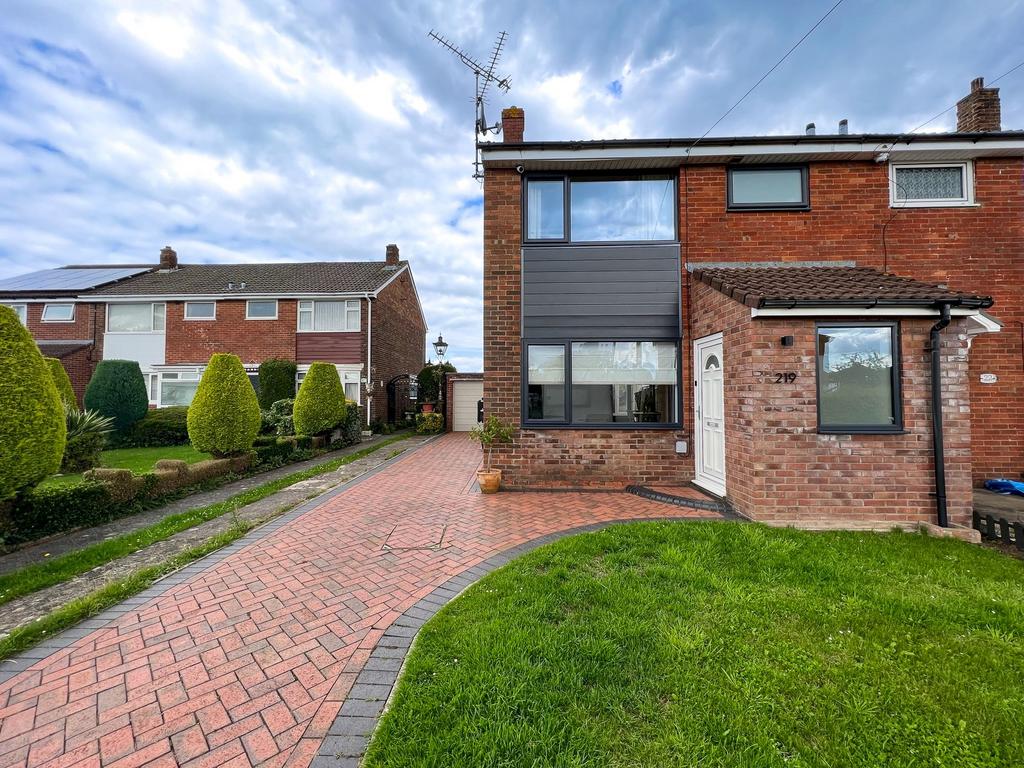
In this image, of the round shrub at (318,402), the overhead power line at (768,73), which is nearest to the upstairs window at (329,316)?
the round shrub at (318,402)

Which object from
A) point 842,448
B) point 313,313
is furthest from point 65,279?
point 842,448

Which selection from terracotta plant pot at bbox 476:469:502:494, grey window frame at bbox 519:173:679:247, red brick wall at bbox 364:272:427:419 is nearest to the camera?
terracotta plant pot at bbox 476:469:502:494

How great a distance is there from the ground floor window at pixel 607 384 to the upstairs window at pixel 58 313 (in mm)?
23146

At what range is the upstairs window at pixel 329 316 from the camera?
56.4ft

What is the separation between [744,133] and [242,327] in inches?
745

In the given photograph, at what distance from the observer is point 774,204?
6965 millimetres

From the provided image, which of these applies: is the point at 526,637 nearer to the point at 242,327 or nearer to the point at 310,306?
the point at 310,306

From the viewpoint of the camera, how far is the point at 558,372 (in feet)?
23.2

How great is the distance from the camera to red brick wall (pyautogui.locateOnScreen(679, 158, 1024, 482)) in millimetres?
6762

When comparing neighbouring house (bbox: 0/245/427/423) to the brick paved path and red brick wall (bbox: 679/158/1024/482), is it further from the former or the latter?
red brick wall (bbox: 679/158/1024/482)

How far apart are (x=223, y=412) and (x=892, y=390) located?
11534mm

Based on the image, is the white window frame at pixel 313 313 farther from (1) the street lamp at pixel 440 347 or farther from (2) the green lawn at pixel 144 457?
(2) the green lawn at pixel 144 457

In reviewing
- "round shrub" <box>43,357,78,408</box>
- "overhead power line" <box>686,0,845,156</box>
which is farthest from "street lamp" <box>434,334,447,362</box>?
"overhead power line" <box>686,0,845,156</box>

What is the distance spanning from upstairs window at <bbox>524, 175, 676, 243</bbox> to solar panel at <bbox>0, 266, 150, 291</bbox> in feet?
74.8
